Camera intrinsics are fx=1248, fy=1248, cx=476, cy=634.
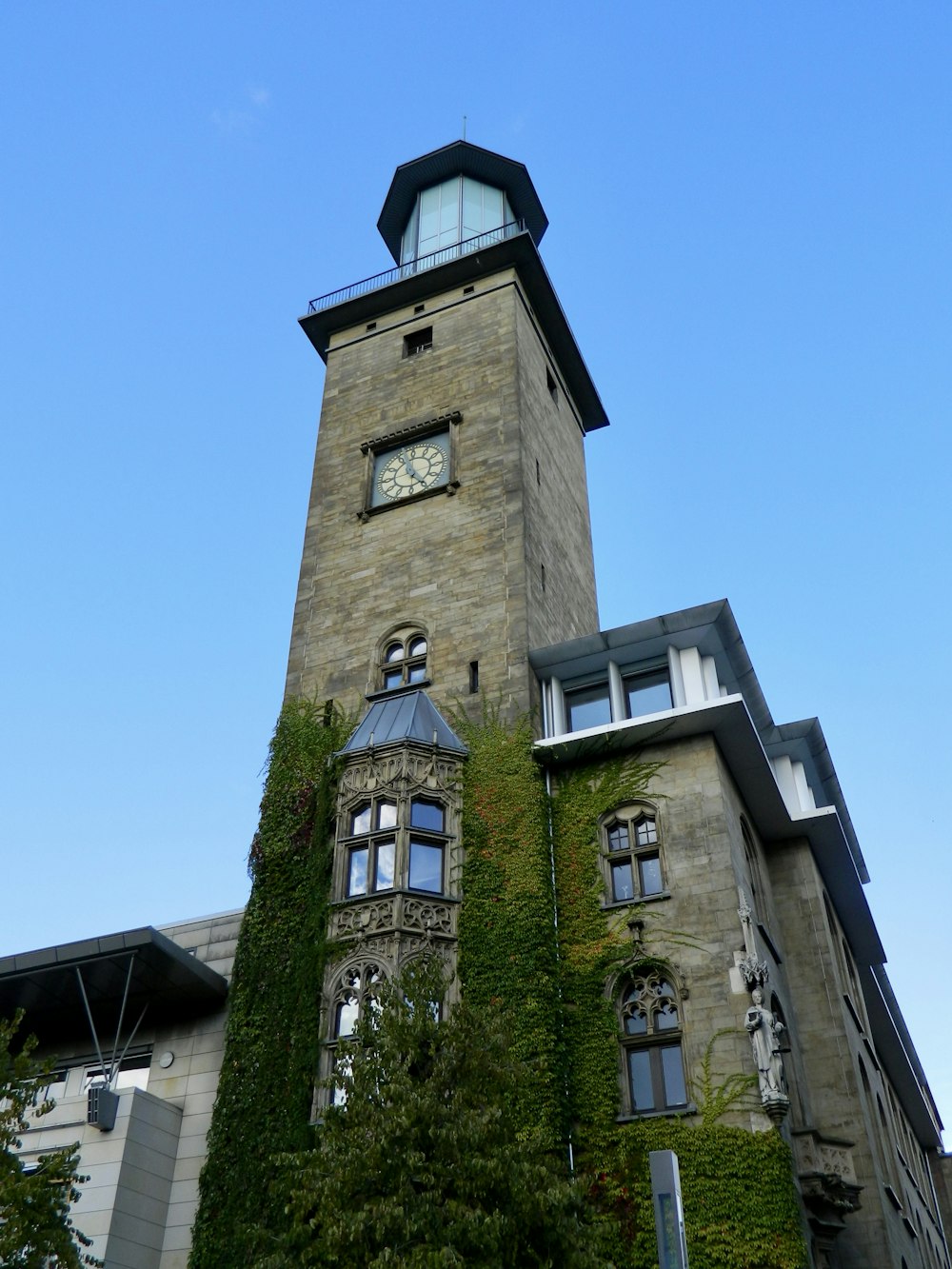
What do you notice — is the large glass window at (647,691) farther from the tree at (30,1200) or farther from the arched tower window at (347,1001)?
the tree at (30,1200)

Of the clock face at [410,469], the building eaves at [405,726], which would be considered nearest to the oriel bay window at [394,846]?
the building eaves at [405,726]

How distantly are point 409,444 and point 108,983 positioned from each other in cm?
1913

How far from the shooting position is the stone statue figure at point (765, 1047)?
2364 cm

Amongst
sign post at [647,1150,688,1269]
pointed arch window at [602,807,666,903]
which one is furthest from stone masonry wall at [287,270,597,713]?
sign post at [647,1150,688,1269]

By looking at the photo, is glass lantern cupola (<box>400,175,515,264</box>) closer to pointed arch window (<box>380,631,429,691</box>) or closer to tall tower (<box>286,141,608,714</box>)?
tall tower (<box>286,141,608,714</box>)

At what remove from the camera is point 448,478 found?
3819 cm

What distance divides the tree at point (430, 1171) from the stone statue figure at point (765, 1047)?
4654 millimetres

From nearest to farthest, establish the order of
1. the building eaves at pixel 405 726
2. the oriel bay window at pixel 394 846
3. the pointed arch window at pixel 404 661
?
the oriel bay window at pixel 394 846, the building eaves at pixel 405 726, the pointed arch window at pixel 404 661

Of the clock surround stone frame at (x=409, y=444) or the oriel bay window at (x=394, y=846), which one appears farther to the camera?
the clock surround stone frame at (x=409, y=444)

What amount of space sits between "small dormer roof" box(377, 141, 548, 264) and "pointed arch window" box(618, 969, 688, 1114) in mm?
34752

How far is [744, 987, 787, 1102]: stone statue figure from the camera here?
23641 mm

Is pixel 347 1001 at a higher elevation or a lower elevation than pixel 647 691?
lower

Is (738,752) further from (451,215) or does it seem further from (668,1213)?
(451,215)

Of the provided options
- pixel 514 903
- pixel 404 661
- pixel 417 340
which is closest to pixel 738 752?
pixel 514 903
